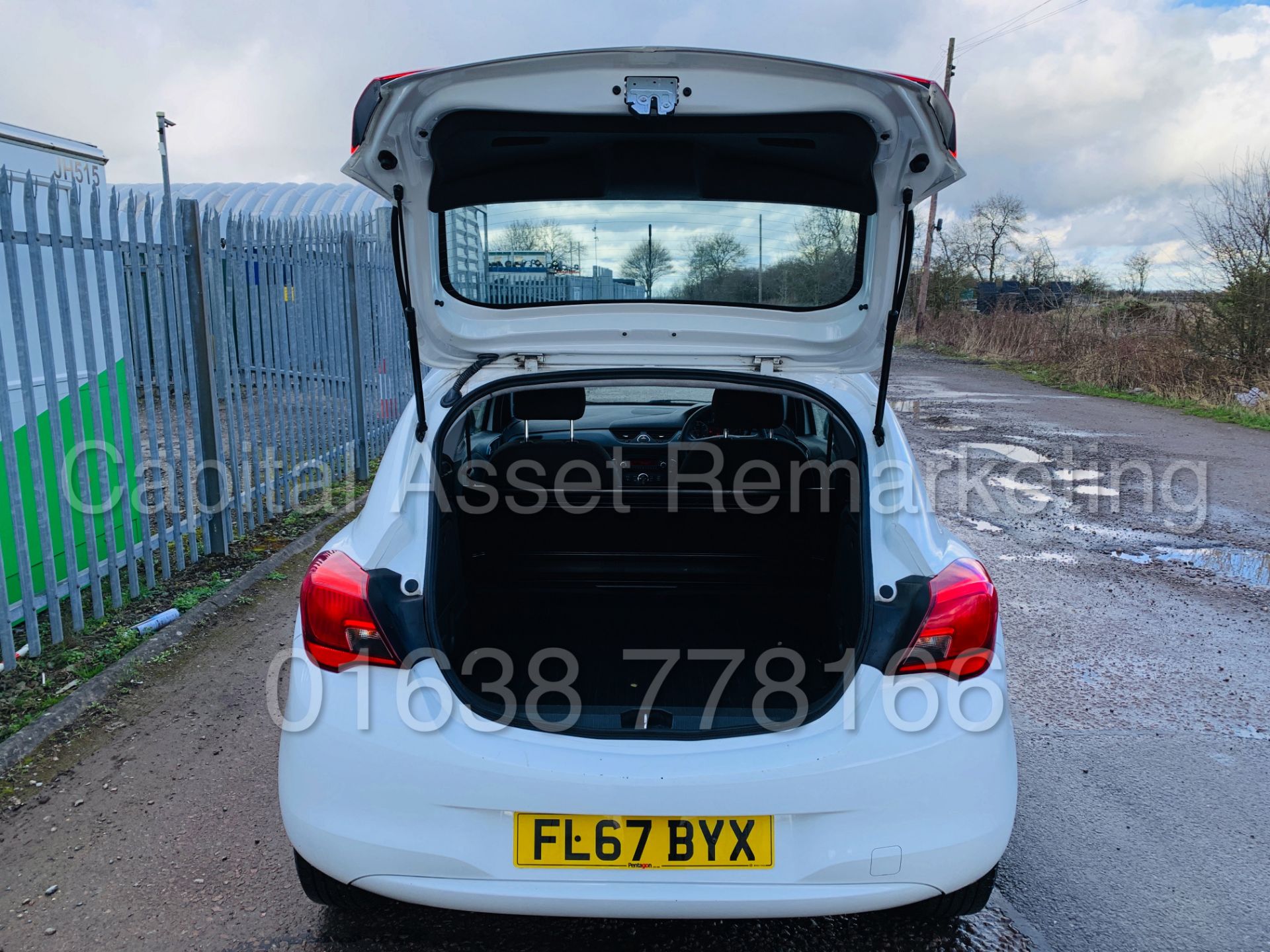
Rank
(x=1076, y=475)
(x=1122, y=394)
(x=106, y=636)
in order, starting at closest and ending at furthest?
1. (x=106, y=636)
2. (x=1076, y=475)
3. (x=1122, y=394)

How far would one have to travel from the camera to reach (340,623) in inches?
85.2

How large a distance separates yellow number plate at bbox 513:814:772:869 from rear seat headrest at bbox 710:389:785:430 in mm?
1625

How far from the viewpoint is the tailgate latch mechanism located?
2.19 m

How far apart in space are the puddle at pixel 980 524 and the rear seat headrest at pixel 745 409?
13.8 ft

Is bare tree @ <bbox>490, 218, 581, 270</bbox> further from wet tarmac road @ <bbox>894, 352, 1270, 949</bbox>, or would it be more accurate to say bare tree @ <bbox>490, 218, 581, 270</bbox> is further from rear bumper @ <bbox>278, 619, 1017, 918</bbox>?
wet tarmac road @ <bbox>894, 352, 1270, 949</bbox>

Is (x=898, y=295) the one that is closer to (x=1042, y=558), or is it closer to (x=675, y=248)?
(x=675, y=248)

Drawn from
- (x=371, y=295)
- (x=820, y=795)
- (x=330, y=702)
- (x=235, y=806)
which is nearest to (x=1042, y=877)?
(x=820, y=795)

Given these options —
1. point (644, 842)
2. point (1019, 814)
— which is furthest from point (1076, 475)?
point (644, 842)

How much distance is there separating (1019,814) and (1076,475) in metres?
6.83

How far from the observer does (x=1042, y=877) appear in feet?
8.87

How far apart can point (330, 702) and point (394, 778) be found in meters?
0.24

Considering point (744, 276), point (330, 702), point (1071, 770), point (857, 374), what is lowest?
point (1071, 770)

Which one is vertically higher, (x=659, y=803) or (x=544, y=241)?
(x=544, y=241)

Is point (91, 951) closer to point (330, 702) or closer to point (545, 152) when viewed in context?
point (330, 702)
